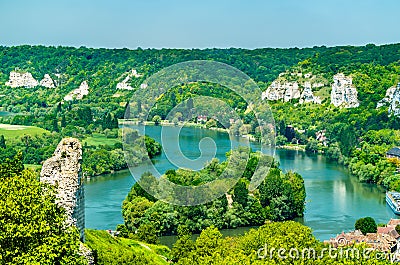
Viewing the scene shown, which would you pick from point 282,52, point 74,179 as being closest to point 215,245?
point 74,179

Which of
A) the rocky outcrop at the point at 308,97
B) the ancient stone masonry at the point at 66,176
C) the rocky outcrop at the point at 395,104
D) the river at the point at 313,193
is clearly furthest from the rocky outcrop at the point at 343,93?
the ancient stone masonry at the point at 66,176

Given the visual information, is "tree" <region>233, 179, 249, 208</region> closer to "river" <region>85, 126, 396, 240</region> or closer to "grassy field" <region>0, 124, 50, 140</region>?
"river" <region>85, 126, 396, 240</region>

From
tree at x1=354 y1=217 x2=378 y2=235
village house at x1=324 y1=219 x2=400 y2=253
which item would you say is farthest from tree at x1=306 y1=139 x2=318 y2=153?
village house at x1=324 y1=219 x2=400 y2=253

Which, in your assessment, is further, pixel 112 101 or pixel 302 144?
pixel 112 101

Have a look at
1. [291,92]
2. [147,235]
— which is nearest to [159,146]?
[147,235]

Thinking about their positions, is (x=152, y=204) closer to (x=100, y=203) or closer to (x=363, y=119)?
(x=100, y=203)

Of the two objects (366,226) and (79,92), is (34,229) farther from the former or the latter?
(79,92)
